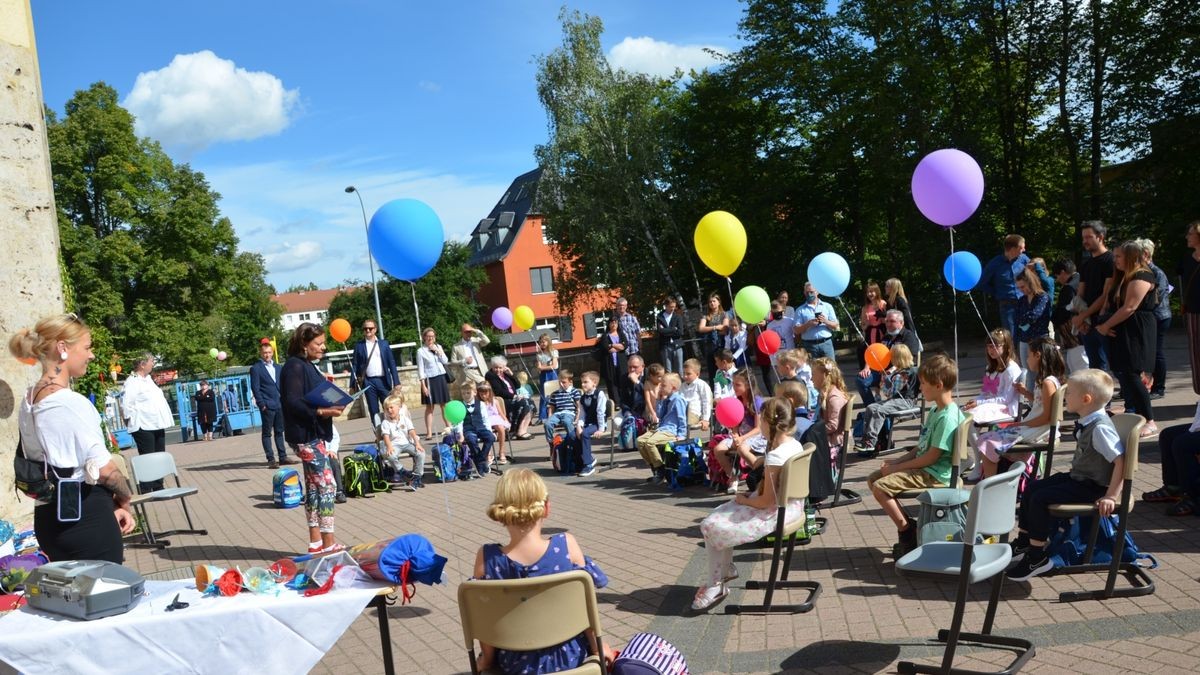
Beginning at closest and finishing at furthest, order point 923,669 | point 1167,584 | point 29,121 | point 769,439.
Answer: point 923,669, point 1167,584, point 769,439, point 29,121

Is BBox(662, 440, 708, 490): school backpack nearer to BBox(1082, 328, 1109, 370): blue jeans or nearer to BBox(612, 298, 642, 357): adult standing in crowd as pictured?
BBox(1082, 328, 1109, 370): blue jeans

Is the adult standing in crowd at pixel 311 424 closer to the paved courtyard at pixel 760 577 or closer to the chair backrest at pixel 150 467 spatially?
the paved courtyard at pixel 760 577

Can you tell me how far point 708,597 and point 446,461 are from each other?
6697 mm

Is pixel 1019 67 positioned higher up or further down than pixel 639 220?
higher up

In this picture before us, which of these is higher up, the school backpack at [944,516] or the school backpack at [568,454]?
the school backpack at [944,516]

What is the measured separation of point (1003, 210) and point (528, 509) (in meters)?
26.9

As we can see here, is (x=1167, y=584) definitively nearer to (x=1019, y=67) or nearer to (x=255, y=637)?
(x=255, y=637)

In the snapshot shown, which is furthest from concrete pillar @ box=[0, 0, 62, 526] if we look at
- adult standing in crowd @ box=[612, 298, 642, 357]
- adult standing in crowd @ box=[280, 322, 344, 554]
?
adult standing in crowd @ box=[612, 298, 642, 357]

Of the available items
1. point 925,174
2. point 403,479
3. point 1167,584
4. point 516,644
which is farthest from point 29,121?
point 1167,584

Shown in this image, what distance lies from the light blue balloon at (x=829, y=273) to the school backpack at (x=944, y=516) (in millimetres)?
6712

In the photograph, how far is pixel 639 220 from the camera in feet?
105

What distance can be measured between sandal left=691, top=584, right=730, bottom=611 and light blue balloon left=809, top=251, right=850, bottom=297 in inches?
281

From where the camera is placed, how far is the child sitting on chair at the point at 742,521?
537 centimetres

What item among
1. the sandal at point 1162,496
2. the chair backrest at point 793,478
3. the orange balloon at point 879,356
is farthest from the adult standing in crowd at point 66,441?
the orange balloon at point 879,356
